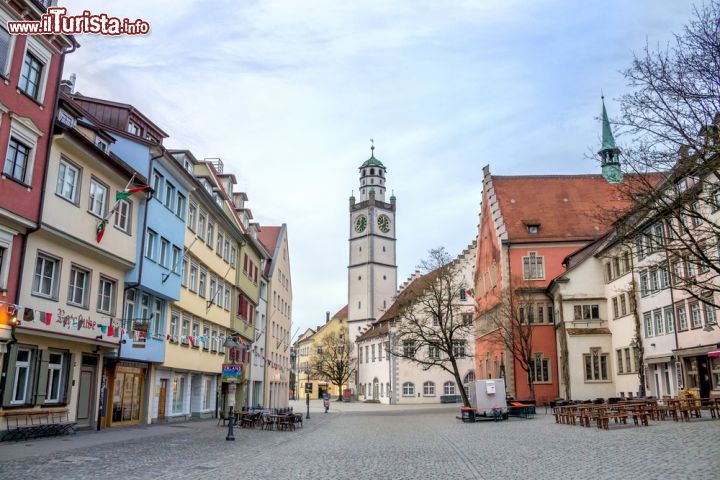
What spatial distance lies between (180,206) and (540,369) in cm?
3039

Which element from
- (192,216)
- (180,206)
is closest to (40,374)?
(180,206)

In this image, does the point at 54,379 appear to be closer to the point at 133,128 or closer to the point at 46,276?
the point at 46,276

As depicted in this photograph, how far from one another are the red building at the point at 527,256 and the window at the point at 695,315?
1320cm

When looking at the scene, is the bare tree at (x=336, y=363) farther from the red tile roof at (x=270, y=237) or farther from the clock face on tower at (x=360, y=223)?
the red tile roof at (x=270, y=237)

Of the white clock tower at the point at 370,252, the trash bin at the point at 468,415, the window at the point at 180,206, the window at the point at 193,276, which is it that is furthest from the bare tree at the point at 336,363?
the window at the point at 180,206

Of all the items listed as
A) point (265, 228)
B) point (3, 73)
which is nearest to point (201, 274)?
point (3, 73)

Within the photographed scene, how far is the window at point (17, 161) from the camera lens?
18.4 m

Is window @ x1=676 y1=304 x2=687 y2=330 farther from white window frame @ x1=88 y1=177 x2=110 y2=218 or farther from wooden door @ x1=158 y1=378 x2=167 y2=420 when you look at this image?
white window frame @ x1=88 y1=177 x2=110 y2=218

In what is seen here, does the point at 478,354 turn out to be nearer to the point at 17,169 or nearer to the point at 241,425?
the point at 241,425

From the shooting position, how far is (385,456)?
17312 mm

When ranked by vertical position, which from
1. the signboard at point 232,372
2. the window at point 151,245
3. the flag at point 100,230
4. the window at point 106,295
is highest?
the window at point 151,245

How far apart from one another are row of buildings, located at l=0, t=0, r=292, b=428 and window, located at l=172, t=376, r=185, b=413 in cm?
8

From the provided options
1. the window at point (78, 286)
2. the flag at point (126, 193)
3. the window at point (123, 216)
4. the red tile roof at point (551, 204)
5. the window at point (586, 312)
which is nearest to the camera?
the window at point (78, 286)

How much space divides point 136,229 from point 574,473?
62.0 ft
